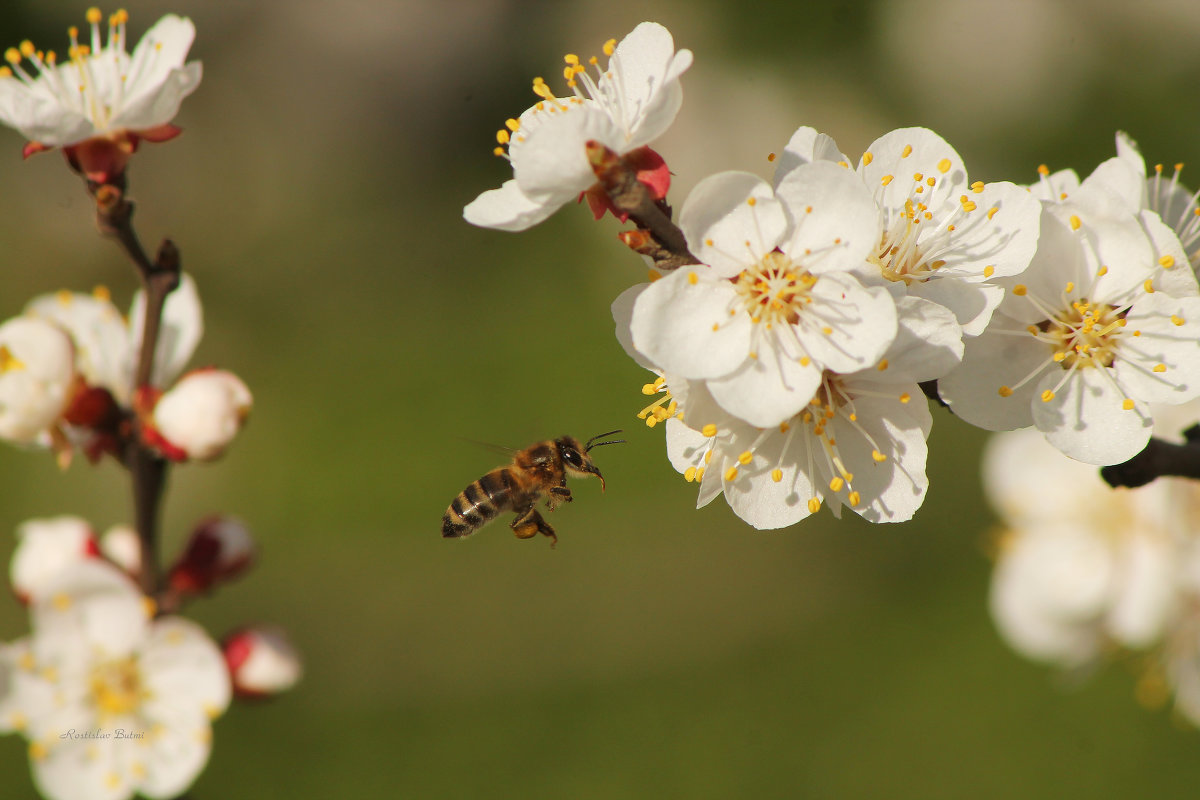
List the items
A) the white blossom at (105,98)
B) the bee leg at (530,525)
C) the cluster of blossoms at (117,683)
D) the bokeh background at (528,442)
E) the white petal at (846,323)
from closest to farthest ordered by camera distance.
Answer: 1. the white petal at (846,323)
2. the white blossom at (105,98)
3. the cluster of blossoms at (117,683)
4. the bee leg at (530,525)
5. the bokeh background at (528,442)

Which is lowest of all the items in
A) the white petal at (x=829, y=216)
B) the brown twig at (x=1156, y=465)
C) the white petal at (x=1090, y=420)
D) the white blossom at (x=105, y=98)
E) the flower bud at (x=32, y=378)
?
the brown twig at (x=1156, y=465)

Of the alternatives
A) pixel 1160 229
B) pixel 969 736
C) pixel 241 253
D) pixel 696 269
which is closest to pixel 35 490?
pixel 241 253

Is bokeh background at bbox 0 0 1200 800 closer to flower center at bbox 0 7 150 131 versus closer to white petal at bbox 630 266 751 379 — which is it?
white petal at bbox 630 266 751 379

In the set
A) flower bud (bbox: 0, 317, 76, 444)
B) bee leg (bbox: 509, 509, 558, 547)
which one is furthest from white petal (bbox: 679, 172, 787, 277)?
flower bud (bbox: 0, 317, 76, 444)

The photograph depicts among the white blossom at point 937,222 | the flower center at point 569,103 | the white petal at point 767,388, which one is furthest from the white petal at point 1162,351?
the flower center at point 569,103

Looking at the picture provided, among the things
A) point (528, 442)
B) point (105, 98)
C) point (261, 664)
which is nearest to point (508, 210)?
point (105, 98)

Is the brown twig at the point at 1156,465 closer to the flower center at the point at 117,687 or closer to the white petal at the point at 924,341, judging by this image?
the white petal at the point at 924,341
